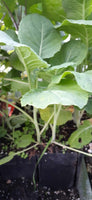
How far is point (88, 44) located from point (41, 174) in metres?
0.59

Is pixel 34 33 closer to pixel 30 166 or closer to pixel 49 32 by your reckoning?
pixel 49 32

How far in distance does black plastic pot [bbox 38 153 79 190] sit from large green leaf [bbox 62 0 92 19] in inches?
20.7

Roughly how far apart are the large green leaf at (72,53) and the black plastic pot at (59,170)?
1.27ft

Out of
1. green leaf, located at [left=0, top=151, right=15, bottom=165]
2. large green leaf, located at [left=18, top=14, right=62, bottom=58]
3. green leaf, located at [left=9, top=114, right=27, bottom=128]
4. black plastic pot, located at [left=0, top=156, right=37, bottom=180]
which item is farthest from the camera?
green leaf, located at [left=9, top=114, right=27, bottom=128]

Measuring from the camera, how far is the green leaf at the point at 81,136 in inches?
28.4

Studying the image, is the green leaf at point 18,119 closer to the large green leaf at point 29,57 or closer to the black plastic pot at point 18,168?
the black plastic pot at point 18,168

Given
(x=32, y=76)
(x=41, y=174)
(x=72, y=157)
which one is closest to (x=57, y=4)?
(x=32, y=76)

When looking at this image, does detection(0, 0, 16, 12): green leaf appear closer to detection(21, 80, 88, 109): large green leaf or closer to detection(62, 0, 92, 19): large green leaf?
detection(62, 0, 92, 19): large green leaf

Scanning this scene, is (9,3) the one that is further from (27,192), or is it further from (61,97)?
(27,192)

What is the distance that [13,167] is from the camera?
788 mm

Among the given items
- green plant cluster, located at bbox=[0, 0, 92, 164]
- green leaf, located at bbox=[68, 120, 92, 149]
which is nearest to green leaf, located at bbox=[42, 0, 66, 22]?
green plant cluster, located at bbox=[0, 0, 92, 164]

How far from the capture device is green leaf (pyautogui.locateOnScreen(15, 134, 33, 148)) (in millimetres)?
720

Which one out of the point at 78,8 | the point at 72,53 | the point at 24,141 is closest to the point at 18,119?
the point at 24,141

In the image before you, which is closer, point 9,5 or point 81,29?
point 81,29
